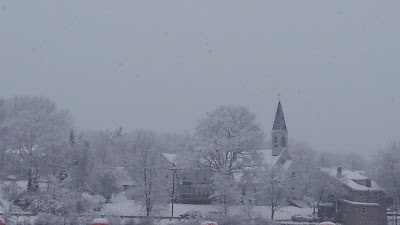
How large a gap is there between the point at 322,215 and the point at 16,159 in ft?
104

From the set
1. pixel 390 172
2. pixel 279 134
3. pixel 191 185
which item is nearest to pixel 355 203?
pixel 390 172

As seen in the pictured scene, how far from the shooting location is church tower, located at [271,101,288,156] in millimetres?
75875

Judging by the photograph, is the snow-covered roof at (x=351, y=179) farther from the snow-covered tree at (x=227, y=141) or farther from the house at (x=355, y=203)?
the snow-covered tree at (x=227, y=141)

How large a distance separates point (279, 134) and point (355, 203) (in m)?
23.9

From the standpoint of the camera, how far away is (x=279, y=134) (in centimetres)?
7600

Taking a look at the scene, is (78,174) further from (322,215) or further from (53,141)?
(322,215)

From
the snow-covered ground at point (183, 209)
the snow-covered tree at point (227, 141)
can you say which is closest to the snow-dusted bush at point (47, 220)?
the snow-covered ground at point (183, 209)

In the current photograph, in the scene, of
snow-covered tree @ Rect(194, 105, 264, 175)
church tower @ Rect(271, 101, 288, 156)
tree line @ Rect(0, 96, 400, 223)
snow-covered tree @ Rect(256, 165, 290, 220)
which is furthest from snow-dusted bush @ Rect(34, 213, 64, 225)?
church tower @ Rect(271, 101, 288, 156)

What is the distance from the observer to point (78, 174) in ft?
178

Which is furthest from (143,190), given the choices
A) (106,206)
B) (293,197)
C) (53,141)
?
(293,197)

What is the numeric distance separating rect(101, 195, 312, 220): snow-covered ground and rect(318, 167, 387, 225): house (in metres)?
3.71

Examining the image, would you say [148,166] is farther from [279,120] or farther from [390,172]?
[279,120]

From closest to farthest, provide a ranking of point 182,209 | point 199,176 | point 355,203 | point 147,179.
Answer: point 147,179 < point 355,203 < point 182,209 < point 199,176

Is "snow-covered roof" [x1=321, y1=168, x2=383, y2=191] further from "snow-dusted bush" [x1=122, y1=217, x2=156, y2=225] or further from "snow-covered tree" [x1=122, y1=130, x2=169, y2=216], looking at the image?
"snow-dusted bush" [x1=122, y1=217, x2=156, y2=225]
